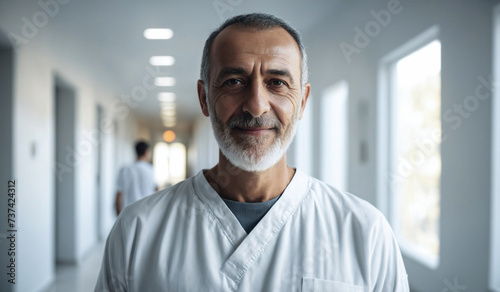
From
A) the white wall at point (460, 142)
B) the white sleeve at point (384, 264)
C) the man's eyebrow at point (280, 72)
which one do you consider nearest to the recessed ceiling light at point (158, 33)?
the white wall at point (460, 142)

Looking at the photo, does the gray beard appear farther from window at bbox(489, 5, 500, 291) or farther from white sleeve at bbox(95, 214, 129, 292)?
window at bbox(489, 5, 500, 291)

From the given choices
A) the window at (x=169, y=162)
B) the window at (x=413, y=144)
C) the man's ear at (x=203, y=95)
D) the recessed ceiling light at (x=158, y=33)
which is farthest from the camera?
the window at (x=169, y=162)

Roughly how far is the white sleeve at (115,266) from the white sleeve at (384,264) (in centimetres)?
71

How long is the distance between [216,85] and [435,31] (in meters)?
2.00

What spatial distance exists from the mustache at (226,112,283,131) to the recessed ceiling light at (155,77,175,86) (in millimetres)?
5619

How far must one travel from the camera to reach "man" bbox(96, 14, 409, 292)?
1.00 metres

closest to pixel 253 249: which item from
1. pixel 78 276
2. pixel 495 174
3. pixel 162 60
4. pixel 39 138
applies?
pixel 495 174

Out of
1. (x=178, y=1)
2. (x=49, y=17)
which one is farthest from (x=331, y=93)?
(x=49, y=17)

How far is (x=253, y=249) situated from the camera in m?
1.03

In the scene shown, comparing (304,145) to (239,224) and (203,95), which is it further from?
(239,224)

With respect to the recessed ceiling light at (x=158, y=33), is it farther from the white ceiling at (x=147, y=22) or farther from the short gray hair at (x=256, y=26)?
the short gray hair at (x=256, y=26)

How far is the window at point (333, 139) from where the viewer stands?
4.52 m

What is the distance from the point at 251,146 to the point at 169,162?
1730 cm

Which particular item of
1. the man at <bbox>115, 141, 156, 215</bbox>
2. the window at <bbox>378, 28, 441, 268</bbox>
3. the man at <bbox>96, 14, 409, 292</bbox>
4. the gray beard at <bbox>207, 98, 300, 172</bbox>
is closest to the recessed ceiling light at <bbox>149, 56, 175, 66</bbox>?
the man at <bbox>115, 141, 156, 215</bbox>
